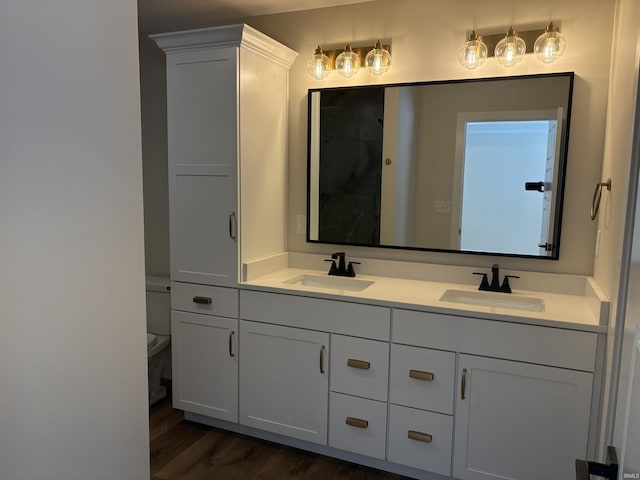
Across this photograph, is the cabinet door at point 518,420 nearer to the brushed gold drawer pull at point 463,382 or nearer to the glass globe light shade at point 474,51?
the brushed gold drawer pull at point 463,382

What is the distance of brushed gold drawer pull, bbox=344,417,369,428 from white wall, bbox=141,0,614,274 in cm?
90

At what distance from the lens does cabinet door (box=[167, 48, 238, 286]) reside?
2459mm

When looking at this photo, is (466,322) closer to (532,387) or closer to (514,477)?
(532,387)

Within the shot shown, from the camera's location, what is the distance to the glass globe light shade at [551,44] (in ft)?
7.32

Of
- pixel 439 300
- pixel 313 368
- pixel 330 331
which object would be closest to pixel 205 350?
pixel 313 368

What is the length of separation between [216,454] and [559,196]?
2.15 metres

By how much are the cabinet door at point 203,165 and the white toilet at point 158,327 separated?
547 mm

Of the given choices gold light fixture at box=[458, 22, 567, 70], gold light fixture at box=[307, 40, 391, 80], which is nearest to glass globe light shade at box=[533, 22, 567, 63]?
gold light fixture at box=[458, 22, 567, 70]

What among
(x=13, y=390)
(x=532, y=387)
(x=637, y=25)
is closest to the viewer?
(x=13, y=390)

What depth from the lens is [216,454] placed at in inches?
98.3

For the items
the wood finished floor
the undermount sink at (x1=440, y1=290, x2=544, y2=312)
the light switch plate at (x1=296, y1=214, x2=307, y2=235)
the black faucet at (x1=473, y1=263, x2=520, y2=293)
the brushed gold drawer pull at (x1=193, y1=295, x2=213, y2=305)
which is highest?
the light switch plate at (x1=296, y1=214, x2=307, y2=235)

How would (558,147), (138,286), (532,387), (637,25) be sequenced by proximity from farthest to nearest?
(558,147), (532,387), (637,25), (138,286)

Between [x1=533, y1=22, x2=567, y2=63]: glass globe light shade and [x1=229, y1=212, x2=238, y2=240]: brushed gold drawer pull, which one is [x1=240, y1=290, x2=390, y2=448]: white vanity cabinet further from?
[x1=533, y1=22, x2=567, y2=63]: glass globe light shade

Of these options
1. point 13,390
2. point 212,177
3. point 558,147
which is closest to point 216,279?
point 212,177
